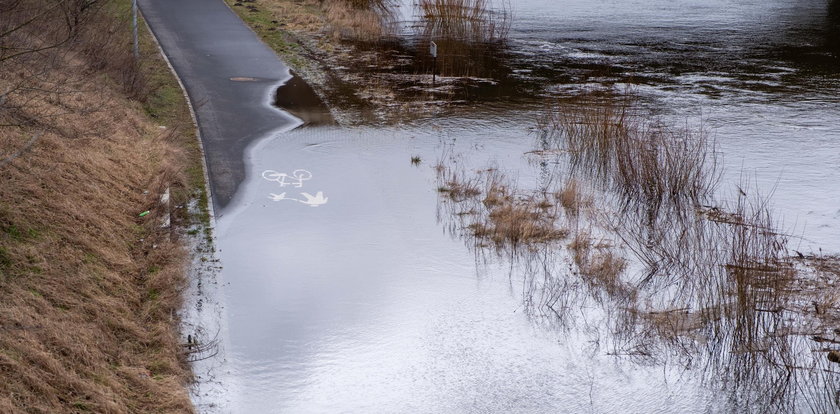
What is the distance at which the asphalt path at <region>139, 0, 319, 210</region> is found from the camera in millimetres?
15648

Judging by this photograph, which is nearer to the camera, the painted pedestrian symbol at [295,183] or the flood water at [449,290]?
the flood water at [449,290]

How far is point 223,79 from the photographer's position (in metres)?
21.8

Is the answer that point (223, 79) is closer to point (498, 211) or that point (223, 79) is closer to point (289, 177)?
point (289, 177)

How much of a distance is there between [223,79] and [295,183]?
830cm

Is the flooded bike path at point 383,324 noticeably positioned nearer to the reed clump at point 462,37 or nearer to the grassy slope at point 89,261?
the grassy slope at point 89,261

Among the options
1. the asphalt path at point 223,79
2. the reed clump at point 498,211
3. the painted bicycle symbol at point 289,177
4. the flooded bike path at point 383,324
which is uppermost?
the asphalt path at point 223,79

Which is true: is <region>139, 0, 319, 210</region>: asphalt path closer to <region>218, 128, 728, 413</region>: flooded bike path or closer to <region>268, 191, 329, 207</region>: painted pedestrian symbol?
<region>268, 191, 329, 207</region>: painted pedestrian symbol

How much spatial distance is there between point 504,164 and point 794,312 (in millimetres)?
6880

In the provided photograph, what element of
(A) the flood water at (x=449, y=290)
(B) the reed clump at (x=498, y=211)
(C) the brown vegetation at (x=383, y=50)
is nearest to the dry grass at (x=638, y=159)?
(A) the flood water at (x=449, y=290)

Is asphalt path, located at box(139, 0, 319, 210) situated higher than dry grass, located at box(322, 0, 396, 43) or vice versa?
dry grass, located at box(322, 0, 396, 43)

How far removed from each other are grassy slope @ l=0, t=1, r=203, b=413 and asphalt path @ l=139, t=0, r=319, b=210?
1.95 ft

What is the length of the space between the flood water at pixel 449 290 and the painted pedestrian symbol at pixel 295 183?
1.9 inches

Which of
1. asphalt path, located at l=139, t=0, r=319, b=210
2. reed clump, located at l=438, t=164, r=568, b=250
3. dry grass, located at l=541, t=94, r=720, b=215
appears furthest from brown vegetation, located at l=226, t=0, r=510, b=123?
reed clump, located at l=438, t=164, r=568, b=250

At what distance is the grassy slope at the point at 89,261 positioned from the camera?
7594mm
